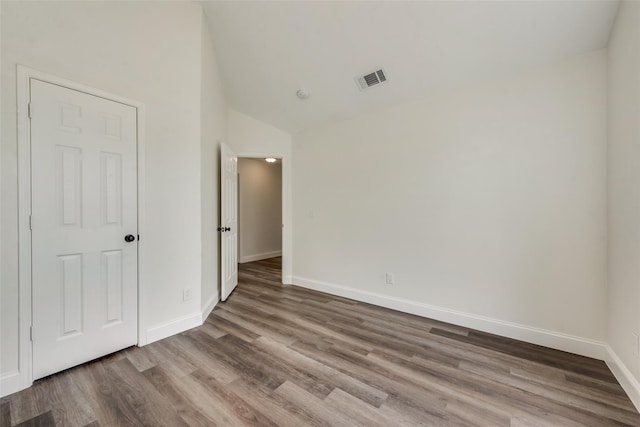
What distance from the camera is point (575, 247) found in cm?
209

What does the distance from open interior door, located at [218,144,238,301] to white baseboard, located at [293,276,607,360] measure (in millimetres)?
1488

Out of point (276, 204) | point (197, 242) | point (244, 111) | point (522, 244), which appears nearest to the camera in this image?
point (522, 244)

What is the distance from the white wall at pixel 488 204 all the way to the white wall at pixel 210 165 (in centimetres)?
157

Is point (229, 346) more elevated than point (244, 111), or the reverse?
point (244, 111)

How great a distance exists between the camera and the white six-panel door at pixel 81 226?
67.1 inches

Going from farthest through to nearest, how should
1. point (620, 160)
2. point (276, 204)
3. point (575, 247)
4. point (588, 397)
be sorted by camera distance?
point (276, 204)
point (575, 247)
point (620, 160)
point (588, 397)

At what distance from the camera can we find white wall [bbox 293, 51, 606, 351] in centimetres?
206

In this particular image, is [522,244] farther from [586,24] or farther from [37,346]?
[37,346]

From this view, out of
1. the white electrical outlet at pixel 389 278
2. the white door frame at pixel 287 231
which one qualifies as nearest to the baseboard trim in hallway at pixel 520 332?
the white electrical outlet at pixel 389 278

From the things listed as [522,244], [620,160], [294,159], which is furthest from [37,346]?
[620,160]

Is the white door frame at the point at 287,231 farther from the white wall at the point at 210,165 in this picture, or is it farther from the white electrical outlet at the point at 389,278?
the white electrical outlet at the point at 389,278

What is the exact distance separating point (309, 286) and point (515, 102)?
3.29 m

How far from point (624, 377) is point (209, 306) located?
3508 millimetres

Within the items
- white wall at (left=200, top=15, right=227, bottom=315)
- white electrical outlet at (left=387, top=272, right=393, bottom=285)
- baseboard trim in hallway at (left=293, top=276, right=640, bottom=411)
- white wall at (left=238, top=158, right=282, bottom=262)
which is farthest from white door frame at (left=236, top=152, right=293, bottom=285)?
white wall at (left=238, top=158, right=282, bottom=262)
